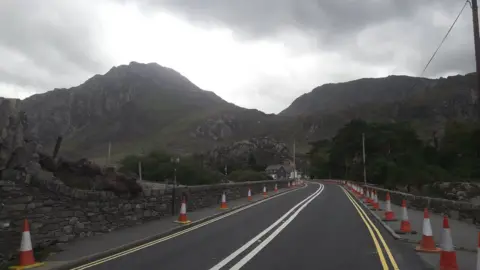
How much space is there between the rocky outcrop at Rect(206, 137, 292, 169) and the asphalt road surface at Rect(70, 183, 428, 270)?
135574mm

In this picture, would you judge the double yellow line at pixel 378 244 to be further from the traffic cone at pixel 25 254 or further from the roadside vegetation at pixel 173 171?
the roadside vegetation at pixel 173 171

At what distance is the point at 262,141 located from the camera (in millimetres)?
198250

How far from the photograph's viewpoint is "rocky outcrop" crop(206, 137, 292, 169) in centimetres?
15938

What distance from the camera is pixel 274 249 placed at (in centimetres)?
1126

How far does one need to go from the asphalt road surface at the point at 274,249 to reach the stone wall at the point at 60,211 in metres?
1.86

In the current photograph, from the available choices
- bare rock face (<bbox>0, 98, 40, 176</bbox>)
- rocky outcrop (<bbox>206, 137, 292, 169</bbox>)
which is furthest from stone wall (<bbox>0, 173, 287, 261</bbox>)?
rocky outcrop (<bbox>206, 137, 292, 169</bbox>)

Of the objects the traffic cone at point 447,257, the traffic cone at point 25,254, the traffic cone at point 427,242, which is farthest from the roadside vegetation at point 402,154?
the traffic cone at point 25,254

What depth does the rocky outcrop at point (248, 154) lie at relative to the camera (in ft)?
523

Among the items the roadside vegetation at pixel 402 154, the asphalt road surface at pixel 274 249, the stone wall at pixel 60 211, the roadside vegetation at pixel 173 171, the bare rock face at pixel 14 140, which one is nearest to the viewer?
the asphalt road surface at pixel 274 249

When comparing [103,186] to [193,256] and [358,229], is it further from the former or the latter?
[358,229]

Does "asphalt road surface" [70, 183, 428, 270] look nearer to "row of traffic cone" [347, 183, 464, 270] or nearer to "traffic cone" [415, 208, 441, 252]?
"traffic cone" [415, 208, 441, 252]

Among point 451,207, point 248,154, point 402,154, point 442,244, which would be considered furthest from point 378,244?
point 248,154

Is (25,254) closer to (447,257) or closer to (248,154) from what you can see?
(447,257)

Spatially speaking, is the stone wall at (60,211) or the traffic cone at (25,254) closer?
the traffic cone at (25,254)
